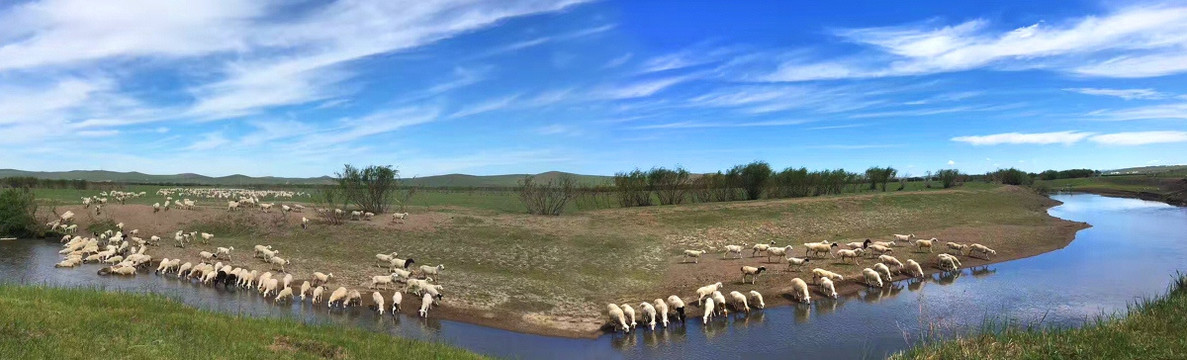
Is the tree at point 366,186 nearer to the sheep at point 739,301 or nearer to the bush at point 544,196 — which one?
the bush at point 544,196

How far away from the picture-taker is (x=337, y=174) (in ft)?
144

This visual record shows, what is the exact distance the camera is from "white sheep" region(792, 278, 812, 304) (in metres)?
20.4

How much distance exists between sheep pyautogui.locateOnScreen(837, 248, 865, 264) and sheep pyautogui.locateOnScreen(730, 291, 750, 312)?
419 inches

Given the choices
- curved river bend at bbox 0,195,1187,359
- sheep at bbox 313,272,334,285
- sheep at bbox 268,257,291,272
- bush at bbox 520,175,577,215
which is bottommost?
curved river bend at bbox 0,195,1187,359

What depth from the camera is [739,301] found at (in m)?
19.0

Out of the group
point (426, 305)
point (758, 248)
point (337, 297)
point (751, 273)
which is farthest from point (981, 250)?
point (337, 297)

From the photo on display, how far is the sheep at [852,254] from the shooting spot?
89.8 ft

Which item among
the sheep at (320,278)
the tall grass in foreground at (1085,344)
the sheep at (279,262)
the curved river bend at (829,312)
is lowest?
the curved river bend at (829,312)

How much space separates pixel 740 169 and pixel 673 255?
3571 cm

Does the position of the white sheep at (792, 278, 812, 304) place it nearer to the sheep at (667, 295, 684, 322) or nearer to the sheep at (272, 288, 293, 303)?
the sheep at (667, 295, 684, 322)

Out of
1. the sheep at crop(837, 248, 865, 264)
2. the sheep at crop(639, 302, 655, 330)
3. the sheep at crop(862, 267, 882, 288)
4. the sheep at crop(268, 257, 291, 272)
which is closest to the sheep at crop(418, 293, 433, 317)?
the sheep at crop(639, 302, 655, 330)

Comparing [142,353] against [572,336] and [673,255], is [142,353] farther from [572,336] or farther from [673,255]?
[673,255]

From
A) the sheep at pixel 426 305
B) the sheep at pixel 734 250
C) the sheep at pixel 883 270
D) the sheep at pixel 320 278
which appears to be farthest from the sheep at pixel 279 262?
the sheep at pixel 883 270

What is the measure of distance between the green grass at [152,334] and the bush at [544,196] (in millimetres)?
32280
